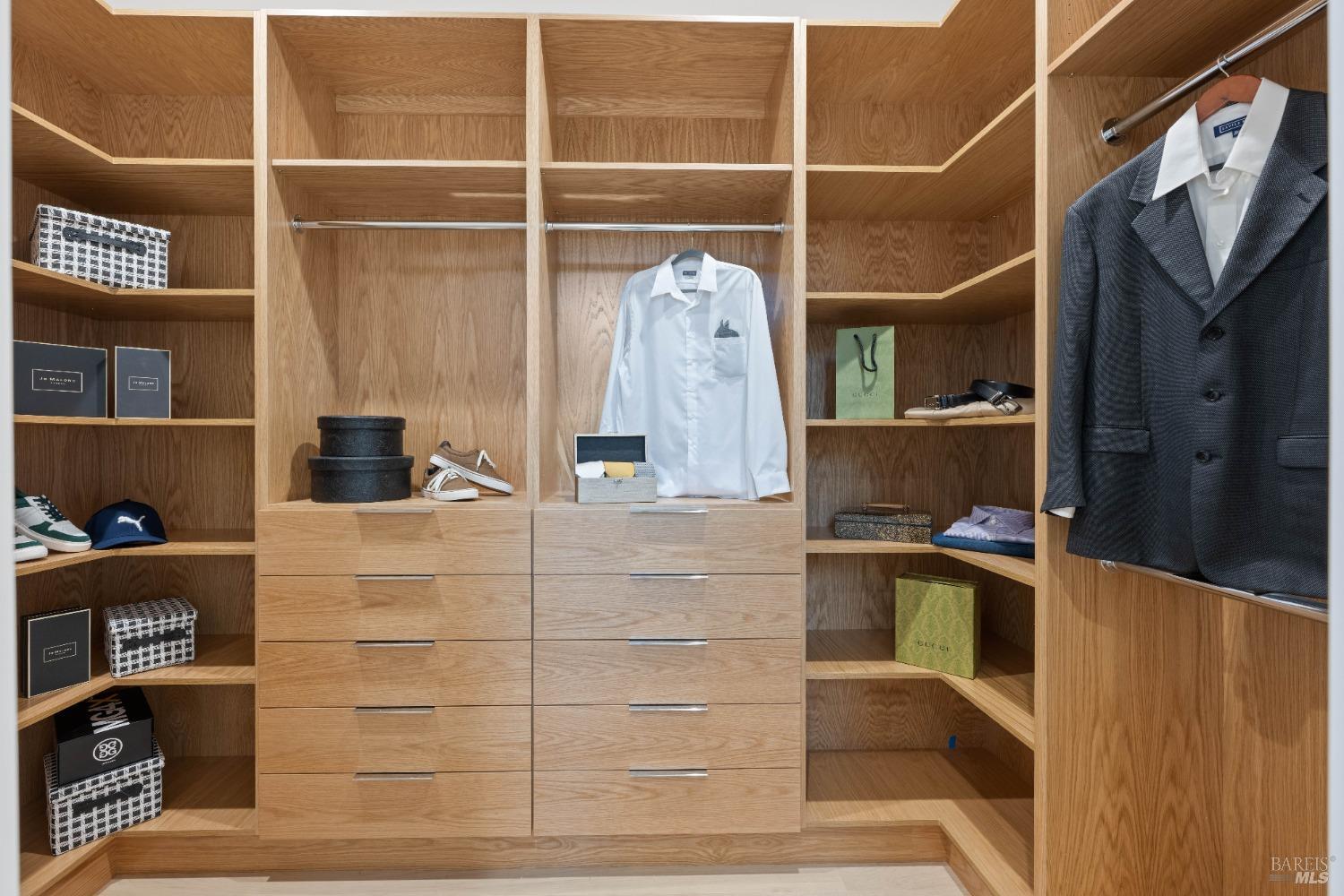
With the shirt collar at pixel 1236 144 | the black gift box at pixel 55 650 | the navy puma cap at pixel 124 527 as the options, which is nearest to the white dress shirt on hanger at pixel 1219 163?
the shirt collar at pixel 1236 144

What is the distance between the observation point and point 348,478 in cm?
194

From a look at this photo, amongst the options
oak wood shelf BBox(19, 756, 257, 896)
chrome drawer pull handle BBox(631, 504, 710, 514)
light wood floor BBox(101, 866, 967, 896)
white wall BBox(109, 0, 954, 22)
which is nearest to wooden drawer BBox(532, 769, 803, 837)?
light wood floor BBox(101, 866, 967, 896)

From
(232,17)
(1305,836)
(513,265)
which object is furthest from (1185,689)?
(232,17)

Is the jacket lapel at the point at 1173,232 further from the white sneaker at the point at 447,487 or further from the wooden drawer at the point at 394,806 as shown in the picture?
the wooden drawer at the point at 394,806

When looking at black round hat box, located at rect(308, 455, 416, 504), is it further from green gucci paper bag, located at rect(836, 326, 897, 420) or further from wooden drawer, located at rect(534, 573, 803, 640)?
green gucci paper bag, located at rect(836, 326, 897, 420)

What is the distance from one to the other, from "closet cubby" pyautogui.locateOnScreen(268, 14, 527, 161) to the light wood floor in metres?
1.92

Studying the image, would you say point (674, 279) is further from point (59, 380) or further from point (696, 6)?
point (59, 380)

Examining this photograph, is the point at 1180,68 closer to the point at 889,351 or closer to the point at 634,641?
the point at 889,351

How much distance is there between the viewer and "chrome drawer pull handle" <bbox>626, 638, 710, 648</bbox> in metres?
1.93

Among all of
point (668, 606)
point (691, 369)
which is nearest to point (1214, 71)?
point (691, 369)

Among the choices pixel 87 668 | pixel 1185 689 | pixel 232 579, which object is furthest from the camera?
pixel 232 579

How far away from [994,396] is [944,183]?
0.66 meters

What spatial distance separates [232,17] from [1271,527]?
8.43 ft

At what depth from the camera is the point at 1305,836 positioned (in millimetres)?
1385
